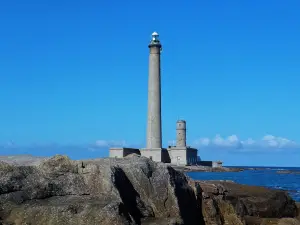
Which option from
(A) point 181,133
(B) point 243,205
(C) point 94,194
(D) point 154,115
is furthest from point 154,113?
(C) point 94,194

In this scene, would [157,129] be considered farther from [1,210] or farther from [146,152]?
[1,210]

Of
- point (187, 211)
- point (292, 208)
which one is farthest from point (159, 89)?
point (187, 211)

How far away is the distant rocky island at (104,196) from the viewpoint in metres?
9.29

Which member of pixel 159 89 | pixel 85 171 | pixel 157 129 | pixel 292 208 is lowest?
pixel 292 208

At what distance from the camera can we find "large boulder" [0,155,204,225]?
30.4ft

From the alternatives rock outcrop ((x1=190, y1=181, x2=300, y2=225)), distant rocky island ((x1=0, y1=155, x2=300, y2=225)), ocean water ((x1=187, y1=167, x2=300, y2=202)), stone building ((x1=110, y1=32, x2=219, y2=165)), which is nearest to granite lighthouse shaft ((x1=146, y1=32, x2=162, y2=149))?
stone building ((x1=110, y1=32, x2=219, y2=165))

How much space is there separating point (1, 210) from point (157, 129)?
2386 inches

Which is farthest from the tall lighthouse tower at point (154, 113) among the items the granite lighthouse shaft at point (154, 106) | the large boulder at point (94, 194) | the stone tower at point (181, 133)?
the large boulder at point (94, 194)

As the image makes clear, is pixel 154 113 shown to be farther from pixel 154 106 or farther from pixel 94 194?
pixel 94 194

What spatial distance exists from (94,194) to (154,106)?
58965 millimetres

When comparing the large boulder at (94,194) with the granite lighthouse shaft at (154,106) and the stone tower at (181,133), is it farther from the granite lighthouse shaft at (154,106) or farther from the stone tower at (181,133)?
the stone tower at (181,133)

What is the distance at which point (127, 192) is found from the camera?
37.1ft

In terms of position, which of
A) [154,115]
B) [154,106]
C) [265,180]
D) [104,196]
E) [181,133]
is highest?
[154,106]

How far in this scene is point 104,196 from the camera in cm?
1041
